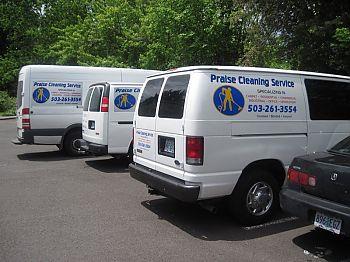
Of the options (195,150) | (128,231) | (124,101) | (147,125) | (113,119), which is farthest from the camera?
(124,101)

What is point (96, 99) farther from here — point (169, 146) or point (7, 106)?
point (7, 106)

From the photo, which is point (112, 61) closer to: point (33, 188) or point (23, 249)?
point (33, 188)

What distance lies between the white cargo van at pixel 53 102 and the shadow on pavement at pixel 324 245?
7.81 meters

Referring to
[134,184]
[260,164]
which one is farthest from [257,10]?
[260,164]

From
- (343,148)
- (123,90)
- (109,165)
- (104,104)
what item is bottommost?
(109,165)

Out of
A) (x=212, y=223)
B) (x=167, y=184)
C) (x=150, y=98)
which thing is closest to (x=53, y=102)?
(x=150, y=98)

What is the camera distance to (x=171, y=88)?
6.00 metres

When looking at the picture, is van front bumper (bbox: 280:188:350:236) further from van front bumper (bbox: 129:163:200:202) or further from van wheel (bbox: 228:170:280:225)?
van front bumper (bbox: 129:163:200:202)

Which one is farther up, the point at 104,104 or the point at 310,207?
the point at 104,104

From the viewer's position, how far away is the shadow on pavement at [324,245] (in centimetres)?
481

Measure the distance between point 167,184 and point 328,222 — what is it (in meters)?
2.07

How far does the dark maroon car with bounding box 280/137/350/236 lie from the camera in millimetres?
4492

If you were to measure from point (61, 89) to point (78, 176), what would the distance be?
3394mm

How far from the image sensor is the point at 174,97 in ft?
19.2
